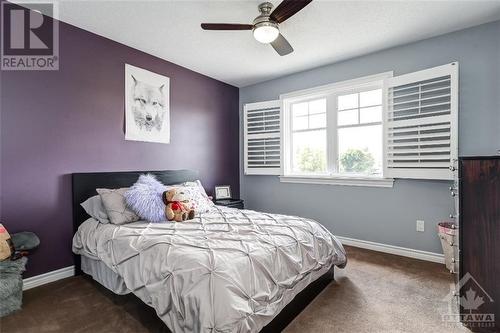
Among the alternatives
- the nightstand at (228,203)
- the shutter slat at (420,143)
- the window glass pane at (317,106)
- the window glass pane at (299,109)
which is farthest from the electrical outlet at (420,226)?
the nightstand at (228,203)

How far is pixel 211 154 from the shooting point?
4.24 metres

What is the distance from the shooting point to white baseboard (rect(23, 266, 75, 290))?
7.62 ft

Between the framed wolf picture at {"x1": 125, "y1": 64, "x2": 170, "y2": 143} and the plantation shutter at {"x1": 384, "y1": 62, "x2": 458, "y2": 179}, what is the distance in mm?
2836

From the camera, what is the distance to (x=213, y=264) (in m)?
1.41

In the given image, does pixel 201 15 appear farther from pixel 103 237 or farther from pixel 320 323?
pixel 320 323

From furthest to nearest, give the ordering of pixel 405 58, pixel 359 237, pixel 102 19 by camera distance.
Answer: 1. pixel 359 237
2. pixel 405 58
3. pixel 102 19

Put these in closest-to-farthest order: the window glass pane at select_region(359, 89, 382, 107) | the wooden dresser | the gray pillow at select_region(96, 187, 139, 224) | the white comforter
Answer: the white comforter
the wooden dresser
the gray pillow at select_region(96, 187, 139, 224)
the window glass pane at select_region(359, 89, 382, 107)

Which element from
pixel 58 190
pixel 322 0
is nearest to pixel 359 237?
pixel 322 0

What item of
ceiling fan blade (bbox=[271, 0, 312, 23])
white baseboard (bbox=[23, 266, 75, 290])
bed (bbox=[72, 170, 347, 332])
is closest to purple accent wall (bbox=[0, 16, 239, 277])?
white baseboard (bbox=[23, 266, 75, 290])

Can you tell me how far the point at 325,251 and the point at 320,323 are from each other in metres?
0.57

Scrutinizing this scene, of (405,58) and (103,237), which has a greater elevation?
(405,58)

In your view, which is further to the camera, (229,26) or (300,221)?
(300,221)
